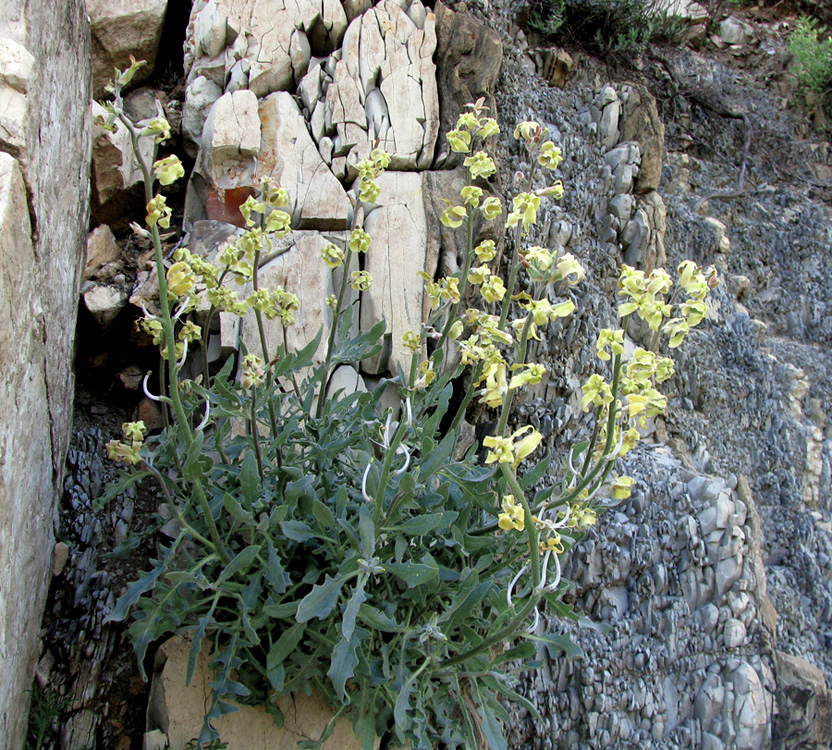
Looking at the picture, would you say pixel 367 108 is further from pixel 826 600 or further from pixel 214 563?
pixel 826 600

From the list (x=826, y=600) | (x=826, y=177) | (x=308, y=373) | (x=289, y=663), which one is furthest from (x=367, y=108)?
(x=826, y=177)

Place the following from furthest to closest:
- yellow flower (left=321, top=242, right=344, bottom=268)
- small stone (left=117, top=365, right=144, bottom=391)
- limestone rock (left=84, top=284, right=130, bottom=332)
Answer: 1. small stone (left=117, top=365, right=144, bottom=391)
2. limestone rock (left=84, top=284, right=130, bottom=332)
3. yellow flower (left=321, top=242, right=344, bottom=268)

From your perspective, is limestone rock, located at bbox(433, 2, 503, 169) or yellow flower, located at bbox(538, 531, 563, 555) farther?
limestone rock, located at bbox(433, 2, 503, 169)

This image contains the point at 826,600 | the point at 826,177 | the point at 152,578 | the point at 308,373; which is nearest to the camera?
the point at 152,578

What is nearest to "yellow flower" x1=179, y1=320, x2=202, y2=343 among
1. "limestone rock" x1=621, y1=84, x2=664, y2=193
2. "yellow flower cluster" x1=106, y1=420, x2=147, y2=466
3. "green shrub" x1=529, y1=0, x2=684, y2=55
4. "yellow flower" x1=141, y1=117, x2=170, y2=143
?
"yellow flower cluster" x1=106, y1=420, x2=147, y2=466

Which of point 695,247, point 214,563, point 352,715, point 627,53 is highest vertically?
point 627,53

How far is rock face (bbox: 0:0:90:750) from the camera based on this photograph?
1.75m

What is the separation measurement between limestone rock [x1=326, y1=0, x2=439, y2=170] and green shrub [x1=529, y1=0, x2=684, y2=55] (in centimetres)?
107

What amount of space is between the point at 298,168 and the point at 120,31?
Answer: 110cm

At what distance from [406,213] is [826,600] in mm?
2685

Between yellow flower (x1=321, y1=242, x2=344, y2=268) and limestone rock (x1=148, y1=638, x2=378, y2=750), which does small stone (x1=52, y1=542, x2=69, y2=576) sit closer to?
limestone rock (x1=148, y1=638, x2=378, y2=750)

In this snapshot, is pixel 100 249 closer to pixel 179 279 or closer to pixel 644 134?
pixel 179 279

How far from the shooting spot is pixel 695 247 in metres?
4.00

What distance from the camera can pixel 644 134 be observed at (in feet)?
11.9
